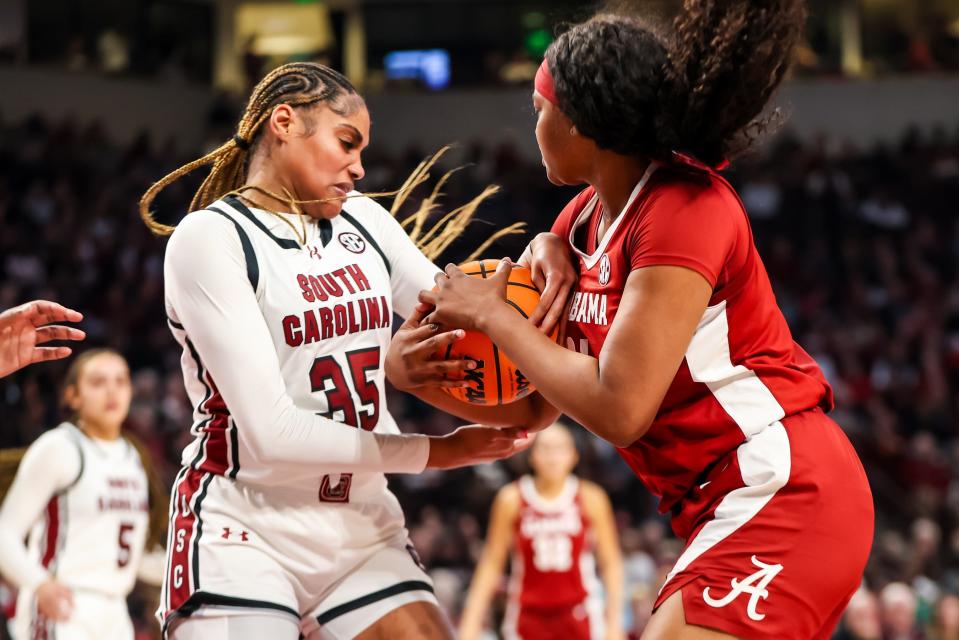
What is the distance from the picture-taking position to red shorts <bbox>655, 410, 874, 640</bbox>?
2.34 m

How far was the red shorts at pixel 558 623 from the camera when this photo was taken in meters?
6.45

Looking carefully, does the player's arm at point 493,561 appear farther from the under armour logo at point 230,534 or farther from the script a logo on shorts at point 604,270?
the script a logo on shorts at point 604,270

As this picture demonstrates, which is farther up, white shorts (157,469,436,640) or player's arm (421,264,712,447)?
player's arm (421,264,712,447)

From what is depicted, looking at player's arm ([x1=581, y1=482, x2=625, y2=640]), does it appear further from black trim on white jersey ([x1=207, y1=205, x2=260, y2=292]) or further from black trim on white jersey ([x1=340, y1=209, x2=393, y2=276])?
black trim on white jersey ([x1=207, y1=205, x2=260, y2=292])

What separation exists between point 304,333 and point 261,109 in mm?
601

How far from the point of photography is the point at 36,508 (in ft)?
15.6

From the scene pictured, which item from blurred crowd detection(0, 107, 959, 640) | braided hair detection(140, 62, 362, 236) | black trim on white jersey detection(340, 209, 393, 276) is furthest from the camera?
blurred crowd detection(0, 107, 959, 640)

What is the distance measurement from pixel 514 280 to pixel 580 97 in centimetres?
55

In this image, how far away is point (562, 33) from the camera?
2658 millimetres

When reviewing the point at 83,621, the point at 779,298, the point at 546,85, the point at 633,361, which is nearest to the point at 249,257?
the point at 546,85

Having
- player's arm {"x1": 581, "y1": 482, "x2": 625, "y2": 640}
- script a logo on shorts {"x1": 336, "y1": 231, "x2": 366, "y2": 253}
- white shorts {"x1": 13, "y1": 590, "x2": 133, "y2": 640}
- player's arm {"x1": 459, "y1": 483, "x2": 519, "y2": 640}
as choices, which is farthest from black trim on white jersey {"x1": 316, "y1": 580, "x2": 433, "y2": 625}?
player's arm {"x1": 459, "y1": 483, "x2": 519, "y2": 640}

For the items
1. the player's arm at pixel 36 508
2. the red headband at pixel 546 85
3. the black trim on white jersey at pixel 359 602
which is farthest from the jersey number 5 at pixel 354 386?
the player's arm at pixel 36 508

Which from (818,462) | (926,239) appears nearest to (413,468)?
(818,462)

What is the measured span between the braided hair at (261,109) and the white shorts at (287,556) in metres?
0.74
